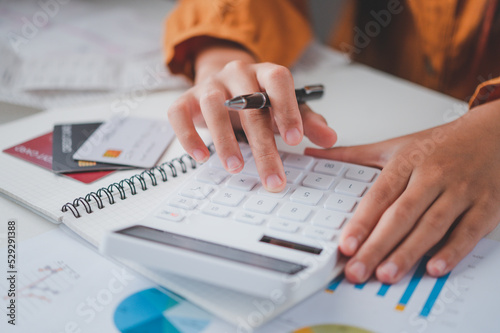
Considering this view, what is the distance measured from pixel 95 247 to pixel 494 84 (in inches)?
22.1

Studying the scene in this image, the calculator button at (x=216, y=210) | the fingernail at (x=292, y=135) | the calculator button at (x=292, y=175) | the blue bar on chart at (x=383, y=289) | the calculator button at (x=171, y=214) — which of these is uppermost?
the fingernail at (x=292, y=135)

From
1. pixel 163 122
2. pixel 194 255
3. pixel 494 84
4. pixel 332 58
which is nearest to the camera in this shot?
pixel 194 255

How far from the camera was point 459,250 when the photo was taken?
446 mm

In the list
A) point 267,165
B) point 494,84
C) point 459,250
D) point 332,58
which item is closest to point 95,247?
point 267,165

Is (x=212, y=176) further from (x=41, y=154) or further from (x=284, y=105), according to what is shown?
(x=41, y=154)

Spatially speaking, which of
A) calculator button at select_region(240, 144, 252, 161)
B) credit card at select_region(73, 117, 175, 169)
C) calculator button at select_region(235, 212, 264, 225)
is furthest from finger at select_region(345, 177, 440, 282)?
credit card at select_region(73, 117, 175, 169)

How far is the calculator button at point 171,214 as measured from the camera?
48 cm

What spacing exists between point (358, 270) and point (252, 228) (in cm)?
11

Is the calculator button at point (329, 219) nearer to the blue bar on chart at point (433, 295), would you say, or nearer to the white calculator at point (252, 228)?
the white calculator at point (252, 228)

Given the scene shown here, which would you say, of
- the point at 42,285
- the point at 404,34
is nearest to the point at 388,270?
the point at 42,285

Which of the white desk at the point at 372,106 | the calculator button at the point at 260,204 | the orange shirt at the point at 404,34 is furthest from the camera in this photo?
the orange shirt at the point at 404,34

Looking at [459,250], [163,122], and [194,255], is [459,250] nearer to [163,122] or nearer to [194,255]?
[194,255]

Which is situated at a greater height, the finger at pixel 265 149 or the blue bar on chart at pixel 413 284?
the finger at pixel 265 149

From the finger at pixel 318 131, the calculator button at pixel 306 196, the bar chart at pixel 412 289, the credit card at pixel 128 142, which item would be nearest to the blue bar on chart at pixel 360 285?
the bar chart at pixel 412 289
